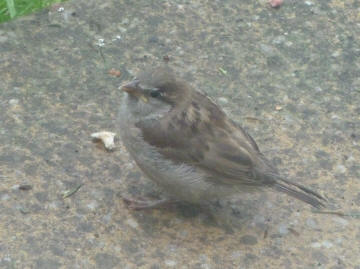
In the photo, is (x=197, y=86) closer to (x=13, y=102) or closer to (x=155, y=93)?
(x=155, y=93)

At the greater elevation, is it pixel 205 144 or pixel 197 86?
pixel 205 144

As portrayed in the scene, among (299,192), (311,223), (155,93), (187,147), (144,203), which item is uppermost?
(155,93)

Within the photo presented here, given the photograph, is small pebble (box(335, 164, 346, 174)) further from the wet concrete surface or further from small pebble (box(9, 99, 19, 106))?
small pebble (box(9, 99, 19, 106))

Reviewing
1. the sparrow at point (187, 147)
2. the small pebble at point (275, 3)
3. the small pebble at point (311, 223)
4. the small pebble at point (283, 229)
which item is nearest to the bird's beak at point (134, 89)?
the sparrow at point (187, 147)

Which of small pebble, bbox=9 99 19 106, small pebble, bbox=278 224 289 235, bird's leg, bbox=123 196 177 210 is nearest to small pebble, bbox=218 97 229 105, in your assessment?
bird's leg, bbox=123 196 177 210

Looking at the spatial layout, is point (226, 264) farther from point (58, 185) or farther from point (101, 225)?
point (58, 185)

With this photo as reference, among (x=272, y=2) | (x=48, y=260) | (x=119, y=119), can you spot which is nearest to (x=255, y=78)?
(x=272, y=2)

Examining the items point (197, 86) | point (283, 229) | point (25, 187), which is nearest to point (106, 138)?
point (25, 187)

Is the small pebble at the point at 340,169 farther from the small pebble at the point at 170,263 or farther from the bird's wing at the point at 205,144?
the small pebble at the point at 170,263
